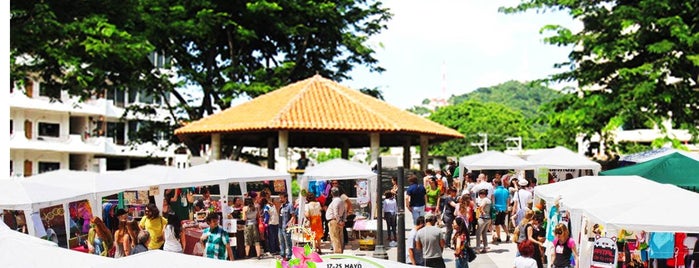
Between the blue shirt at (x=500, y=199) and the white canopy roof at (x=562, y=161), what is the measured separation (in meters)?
3.02

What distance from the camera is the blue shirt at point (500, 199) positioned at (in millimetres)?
19844

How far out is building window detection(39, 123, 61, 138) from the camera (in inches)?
2007

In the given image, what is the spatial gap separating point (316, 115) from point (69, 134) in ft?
95.2

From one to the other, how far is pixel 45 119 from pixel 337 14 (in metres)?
21.2

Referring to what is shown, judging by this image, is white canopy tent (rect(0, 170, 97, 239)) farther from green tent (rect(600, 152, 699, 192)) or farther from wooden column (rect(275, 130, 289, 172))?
wooden column (rect(275, 130, 289, 172))

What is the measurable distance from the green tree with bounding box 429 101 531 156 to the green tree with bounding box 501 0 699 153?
61.6 metres

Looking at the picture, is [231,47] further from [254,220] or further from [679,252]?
[679,252]

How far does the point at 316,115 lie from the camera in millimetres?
30000

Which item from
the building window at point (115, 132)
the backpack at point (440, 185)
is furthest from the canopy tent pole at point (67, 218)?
the building window at point (115, 132)

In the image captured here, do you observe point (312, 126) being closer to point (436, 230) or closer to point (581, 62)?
point (581, 62)

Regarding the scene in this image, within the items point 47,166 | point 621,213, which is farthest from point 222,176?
point 47,166

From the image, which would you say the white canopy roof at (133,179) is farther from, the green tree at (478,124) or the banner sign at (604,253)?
the green tree at (478,124)

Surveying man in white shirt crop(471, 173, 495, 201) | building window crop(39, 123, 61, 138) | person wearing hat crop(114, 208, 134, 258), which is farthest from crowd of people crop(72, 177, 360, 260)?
building window crop(39, 123, 61, 138)

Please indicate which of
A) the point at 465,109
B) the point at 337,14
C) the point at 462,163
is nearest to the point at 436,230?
the point at 462,163
